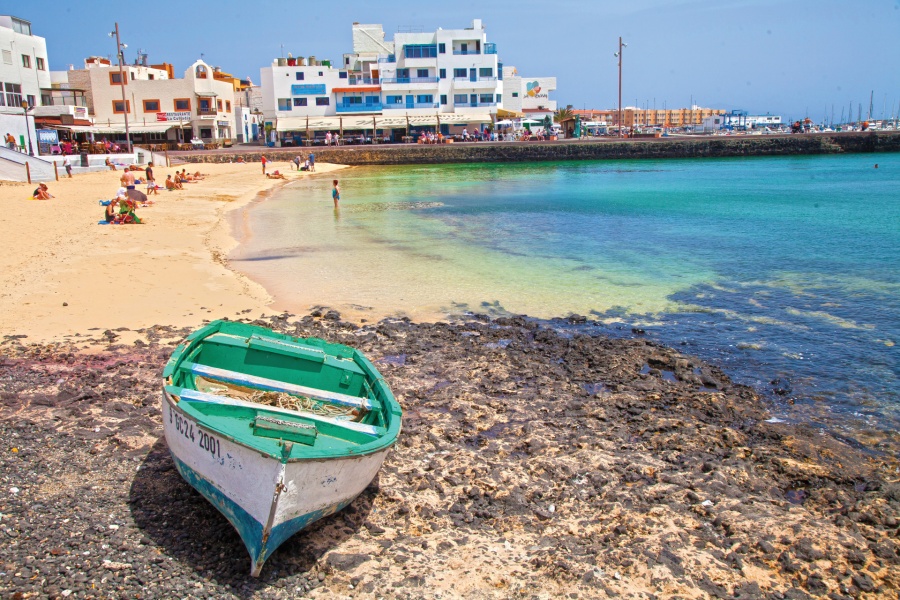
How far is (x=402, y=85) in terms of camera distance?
74000 millimetres

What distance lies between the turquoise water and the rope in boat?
569cm

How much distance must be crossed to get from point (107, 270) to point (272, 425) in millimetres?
11010

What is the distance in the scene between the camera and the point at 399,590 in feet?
17.5

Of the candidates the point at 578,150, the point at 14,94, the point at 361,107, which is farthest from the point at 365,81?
the point at 14,94

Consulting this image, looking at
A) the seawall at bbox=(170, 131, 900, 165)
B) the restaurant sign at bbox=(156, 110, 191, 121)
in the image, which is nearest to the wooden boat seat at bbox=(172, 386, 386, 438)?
the seawall at bbox=(170, 131, 900, 165)

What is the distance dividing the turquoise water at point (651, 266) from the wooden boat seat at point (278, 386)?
5821 mm

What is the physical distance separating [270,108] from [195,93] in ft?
36.7

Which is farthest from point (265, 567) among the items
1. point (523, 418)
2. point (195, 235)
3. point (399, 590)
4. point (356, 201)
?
point (356, 201)

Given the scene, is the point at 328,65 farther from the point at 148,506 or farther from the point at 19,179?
the point at 148,506

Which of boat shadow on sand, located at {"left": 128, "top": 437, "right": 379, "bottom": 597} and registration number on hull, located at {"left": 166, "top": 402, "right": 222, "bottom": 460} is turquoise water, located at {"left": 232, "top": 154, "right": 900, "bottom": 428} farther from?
registration number on hull, located at {"left": 166, "top": 402, "right": 222, "bottom": 460}

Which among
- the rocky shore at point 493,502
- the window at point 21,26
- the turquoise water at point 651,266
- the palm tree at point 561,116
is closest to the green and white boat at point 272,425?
the rocky shore at point 493,502

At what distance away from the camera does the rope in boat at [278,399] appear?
22.9 feet

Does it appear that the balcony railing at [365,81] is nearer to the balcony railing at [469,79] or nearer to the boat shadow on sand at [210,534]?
the balcony railing at [469,79]

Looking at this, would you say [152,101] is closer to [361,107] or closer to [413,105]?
[361,107]
